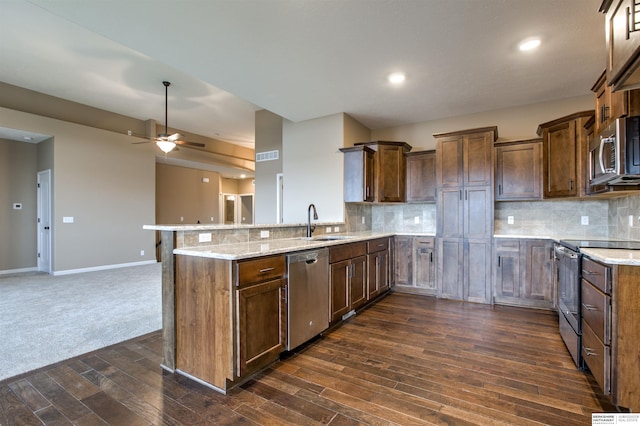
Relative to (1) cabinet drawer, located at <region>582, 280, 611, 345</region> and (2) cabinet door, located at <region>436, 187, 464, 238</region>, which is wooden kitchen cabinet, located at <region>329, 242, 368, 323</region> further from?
(1) cabinet drawer, located at <region>582, 280, 611, 345</region>

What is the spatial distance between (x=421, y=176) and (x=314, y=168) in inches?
69.2

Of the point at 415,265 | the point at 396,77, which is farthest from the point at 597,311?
the point at 396,77

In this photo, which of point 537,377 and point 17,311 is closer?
point 537,377

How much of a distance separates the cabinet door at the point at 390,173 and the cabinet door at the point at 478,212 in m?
0.99

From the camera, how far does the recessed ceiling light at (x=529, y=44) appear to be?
9.06ft

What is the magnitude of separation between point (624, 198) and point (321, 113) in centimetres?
399

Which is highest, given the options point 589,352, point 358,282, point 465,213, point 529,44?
point 529,44

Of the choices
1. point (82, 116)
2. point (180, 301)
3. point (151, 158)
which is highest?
point (82, 116)

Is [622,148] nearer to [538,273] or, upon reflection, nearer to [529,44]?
[529,44]

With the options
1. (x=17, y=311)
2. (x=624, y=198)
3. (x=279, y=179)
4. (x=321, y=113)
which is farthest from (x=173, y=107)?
(x=624, y=198)

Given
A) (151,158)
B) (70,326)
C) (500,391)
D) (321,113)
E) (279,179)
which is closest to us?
(500,391)

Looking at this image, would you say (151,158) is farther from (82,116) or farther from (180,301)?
(180,301)

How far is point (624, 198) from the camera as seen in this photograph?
3424 mm

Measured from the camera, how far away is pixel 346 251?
3.40 metres
